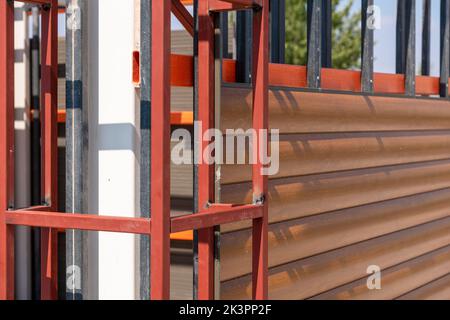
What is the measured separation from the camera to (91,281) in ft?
12.7

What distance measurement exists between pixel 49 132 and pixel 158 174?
96cm

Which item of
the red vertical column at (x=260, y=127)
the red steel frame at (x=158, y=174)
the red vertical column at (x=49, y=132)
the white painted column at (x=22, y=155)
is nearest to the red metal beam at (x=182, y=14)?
the red steel frame at (x=158, y=174)

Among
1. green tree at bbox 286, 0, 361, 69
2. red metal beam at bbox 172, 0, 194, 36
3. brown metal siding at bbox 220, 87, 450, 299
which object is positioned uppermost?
green tree at bbox 286, 0, 361, 69

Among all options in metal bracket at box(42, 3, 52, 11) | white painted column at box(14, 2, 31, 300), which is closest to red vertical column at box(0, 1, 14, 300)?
metal bracket at box(42, 3, 52, 11)

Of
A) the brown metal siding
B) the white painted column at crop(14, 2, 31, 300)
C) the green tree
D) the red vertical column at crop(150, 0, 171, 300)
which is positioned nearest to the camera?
the red vertical column at crop(150, 0, 171, 300)

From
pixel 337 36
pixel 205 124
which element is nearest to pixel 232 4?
pixel 205 124

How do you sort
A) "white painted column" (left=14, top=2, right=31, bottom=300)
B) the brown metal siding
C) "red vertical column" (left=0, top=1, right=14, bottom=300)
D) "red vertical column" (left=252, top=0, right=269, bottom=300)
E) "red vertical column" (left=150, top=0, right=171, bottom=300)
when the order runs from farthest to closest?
"white painted column" (left=14, top=2, right=31, bottom=300)
the brown metal siding
"red vertical column" (left=252, top=0, right=269, bottom=300)
"red vertical column" (left=0, top=1, right=14, bottom=300)
"red vertical column" (left=150, top=0, right=171, bottom=300)

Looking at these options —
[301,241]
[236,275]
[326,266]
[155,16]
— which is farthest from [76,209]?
[326,266]

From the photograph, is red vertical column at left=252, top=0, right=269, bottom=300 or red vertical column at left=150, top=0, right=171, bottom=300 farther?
red vertical column at left=252, top=0, right=269, bottom=300

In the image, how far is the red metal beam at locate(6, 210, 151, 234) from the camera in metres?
3.12

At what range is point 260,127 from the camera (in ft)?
12.3

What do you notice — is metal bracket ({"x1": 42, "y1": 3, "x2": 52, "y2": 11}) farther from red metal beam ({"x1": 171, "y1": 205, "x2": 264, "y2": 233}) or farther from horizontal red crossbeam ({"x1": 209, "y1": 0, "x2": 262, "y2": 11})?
red metal beam ({"x1": 171, "y1": 205, "x2": 264, "y2": 233})

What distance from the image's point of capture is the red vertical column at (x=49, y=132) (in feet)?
12.6

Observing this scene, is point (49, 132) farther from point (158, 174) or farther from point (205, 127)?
point (158, 174)
